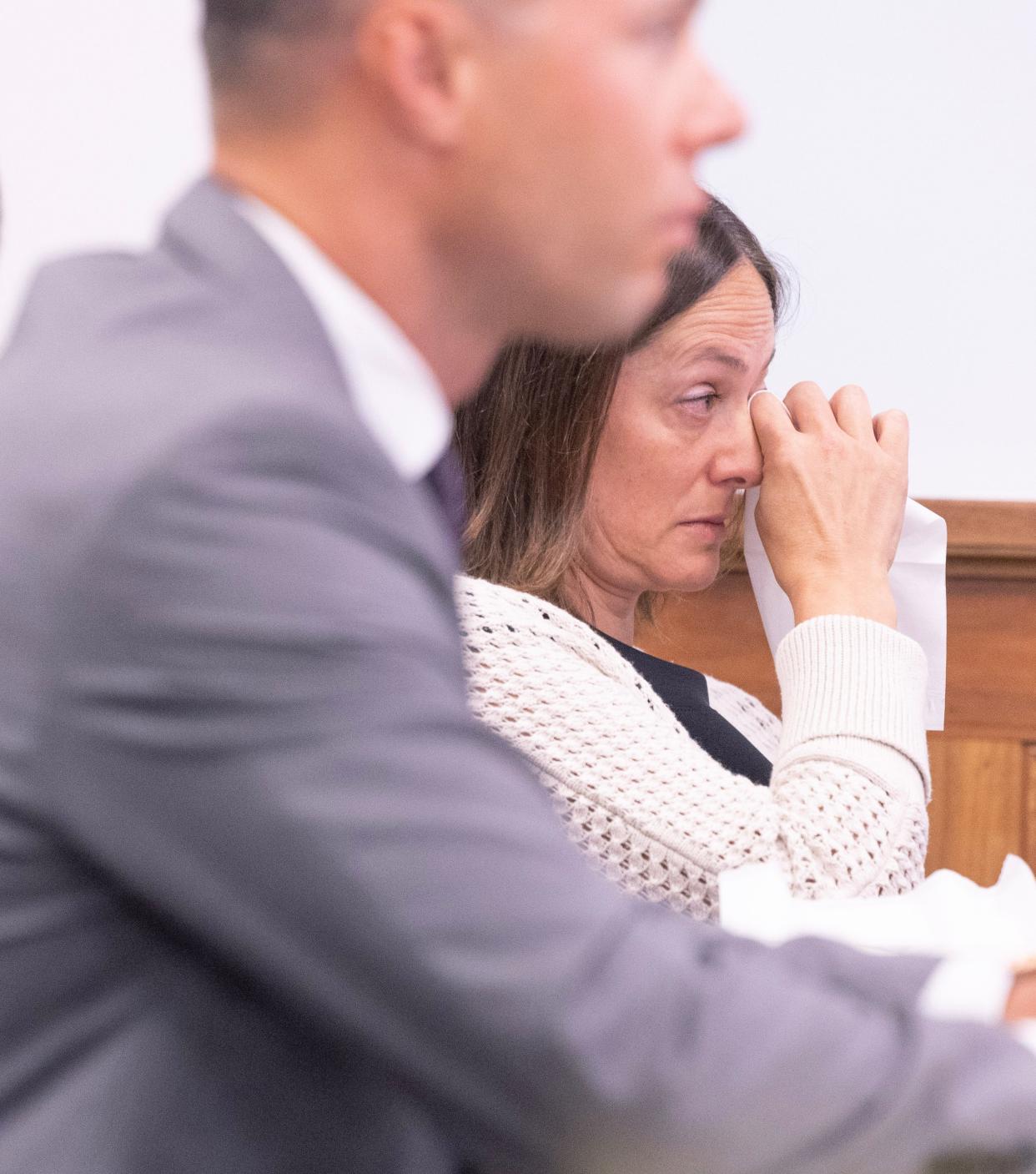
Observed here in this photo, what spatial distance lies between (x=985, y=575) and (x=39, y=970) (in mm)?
1536

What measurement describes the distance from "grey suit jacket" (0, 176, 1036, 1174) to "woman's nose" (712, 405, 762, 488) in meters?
0.92

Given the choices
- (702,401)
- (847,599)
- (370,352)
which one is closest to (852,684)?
(847,599)

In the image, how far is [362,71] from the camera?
18.4 inches

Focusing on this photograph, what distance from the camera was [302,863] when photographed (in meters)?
0.37

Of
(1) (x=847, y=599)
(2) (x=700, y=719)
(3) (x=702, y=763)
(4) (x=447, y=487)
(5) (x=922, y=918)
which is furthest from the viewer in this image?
(2) (x=700, y=719)

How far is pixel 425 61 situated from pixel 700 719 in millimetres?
876

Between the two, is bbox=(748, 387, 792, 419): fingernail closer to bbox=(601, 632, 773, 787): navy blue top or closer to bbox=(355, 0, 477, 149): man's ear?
bbox=(601, 632, 773, 787): navy blue top

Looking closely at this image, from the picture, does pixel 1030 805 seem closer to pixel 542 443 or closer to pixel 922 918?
A: pixel 542 443

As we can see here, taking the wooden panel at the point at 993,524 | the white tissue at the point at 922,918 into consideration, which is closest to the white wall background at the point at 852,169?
the wooden panel at the point at 993,524

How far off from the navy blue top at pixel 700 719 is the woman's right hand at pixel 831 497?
124 mm

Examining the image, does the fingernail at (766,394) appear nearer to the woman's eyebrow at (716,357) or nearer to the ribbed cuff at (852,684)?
the woman's eyebrow at (716,357)

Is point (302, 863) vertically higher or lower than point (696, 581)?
higher

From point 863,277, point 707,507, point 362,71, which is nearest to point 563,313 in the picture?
point 362,71

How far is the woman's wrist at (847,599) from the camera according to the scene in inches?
45.6
